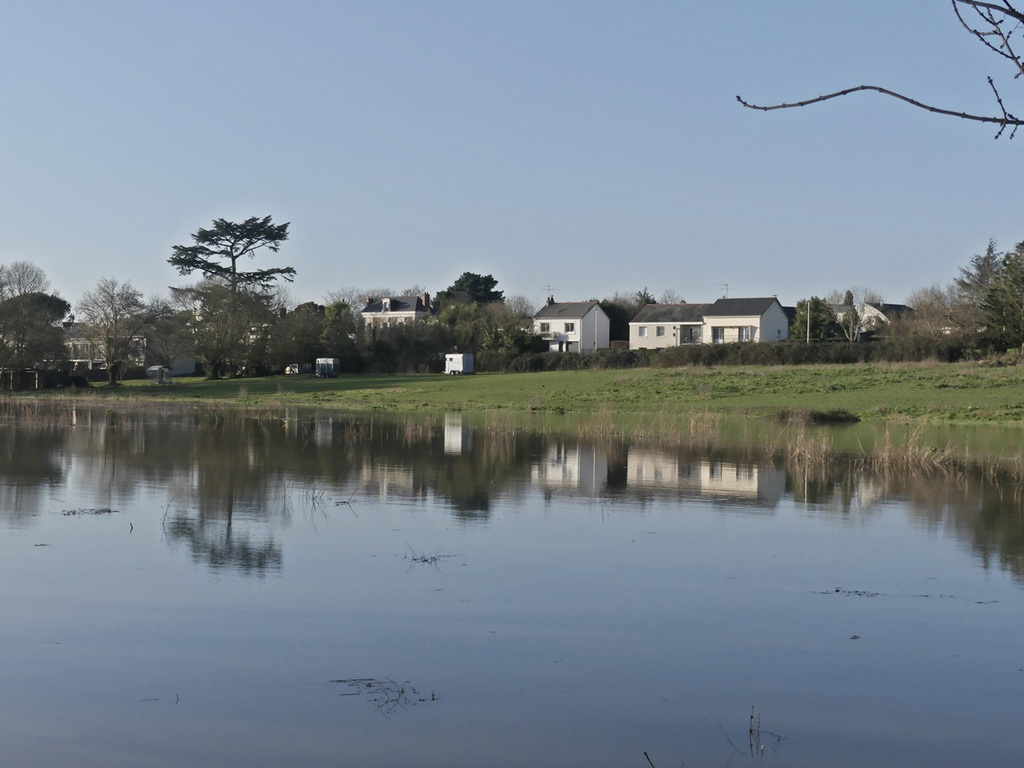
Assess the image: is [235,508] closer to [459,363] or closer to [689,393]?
[689,393]

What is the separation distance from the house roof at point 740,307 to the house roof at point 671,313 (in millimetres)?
1225

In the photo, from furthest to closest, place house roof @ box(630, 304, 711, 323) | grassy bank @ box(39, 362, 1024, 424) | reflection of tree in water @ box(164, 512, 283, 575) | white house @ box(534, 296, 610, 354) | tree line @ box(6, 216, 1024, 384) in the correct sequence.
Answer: white house @ box(534, 296, 610, 354) < house roof @ box(630, 304, 711, 323) < tree line @ box(6, 216, 1024, 384) < grassy bank @ box(39, 362, 1024, 424) < reflection of tree in water @ box(164, 512, 283, 575)

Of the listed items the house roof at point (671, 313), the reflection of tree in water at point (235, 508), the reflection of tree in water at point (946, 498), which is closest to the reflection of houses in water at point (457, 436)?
the reflection of tree in water at point (235, 508)

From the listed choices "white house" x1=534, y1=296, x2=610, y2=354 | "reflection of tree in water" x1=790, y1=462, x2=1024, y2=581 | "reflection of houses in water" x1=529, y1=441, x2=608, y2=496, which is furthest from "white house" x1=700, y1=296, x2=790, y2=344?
"reflection of tree in water" x1=790, y1=462, x2=1024, y2=581

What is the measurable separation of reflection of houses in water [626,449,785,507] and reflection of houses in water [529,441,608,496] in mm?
697

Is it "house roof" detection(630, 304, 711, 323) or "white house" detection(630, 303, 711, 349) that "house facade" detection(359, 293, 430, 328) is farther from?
"white house" detection(630, 303, 711, 349)

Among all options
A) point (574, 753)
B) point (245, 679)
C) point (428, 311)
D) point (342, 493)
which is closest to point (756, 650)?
point (574, 753)

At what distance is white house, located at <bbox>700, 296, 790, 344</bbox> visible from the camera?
10209 cm

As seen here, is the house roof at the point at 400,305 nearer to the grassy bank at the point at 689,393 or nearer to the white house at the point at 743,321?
the white house at the point at 743,321

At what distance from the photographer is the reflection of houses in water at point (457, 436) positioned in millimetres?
30828

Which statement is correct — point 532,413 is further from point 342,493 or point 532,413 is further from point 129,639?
point 129,639

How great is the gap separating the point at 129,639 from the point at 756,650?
545cm

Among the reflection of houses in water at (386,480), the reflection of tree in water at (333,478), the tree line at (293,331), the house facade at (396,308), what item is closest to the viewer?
the reflection of tree in water at (333,478)

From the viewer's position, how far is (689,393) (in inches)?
2160
